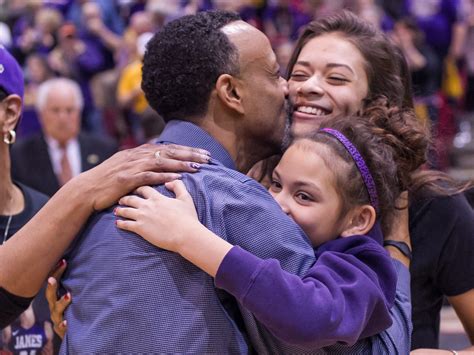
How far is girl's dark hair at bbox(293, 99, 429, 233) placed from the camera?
7.28ft

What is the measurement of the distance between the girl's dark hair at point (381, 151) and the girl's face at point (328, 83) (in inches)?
5.8

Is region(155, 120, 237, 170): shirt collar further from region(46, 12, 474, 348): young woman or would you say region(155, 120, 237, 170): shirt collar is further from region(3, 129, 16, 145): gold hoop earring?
region(3, 129, 16, 145): gold hoop earring

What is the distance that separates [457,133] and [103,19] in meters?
4.42

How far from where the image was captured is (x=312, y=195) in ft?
7.20

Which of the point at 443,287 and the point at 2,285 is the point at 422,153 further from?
the point at 2,285

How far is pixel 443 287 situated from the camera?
8.90 feet

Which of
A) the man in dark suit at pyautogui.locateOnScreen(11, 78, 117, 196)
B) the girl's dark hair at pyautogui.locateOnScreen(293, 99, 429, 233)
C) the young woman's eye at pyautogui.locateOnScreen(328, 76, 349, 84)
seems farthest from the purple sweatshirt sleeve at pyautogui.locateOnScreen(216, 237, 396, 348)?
the man in dark suit at pyautogui.locateOnScreen(11, 78, 117, 196)

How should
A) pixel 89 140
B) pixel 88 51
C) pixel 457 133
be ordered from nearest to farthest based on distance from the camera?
1. pixel 89 140
2. pixel 457 133
3. pixel 88 51

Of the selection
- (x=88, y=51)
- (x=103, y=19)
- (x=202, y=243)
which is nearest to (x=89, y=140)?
(x=88, y=51)

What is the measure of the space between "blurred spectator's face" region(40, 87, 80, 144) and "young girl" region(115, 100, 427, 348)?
4.82 m

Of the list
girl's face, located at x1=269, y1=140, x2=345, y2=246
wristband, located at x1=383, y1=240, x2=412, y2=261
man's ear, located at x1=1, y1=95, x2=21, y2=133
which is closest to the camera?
girl's face, located at x1=269, y1=140, x2=345, y2=246

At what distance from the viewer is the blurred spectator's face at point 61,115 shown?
7.00 m

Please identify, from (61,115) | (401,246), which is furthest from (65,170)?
(401,246)

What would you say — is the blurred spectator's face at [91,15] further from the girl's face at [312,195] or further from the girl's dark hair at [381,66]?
the girl's face at [312,195]
